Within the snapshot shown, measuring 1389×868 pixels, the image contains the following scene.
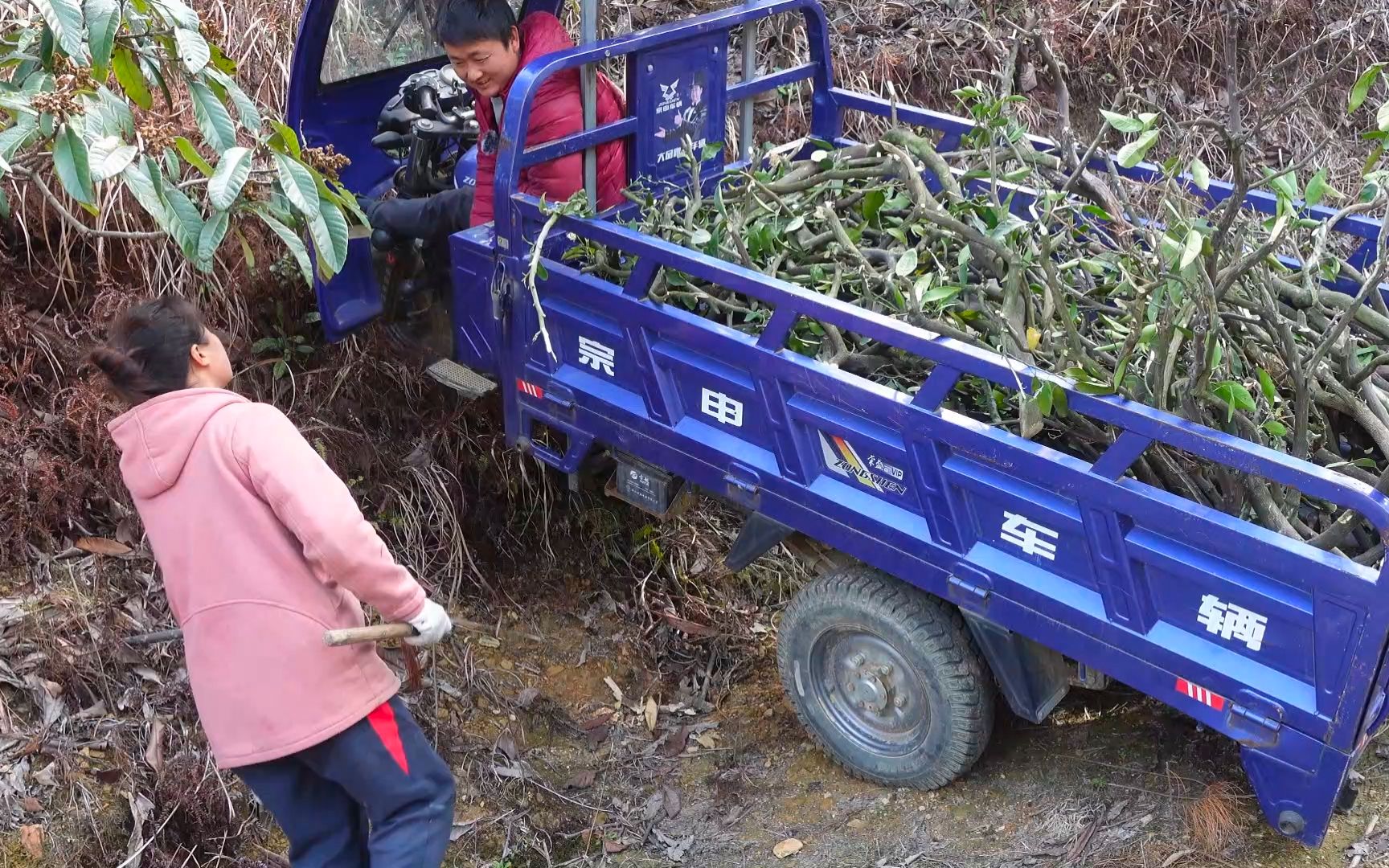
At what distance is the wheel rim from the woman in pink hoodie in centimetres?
128

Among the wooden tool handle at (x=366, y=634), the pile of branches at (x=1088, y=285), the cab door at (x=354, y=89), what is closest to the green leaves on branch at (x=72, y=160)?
the wooden tool handle at (x=366, y=634)

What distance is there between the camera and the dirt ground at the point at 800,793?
320 cm

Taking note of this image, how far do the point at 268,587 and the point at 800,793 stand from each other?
177 cm

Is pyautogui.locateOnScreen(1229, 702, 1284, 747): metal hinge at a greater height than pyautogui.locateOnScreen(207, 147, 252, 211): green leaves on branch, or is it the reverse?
pyautogui.locateOnScreen(207, 147, 252, 211): green leaves on branch

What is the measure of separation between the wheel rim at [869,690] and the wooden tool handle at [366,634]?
1349mm

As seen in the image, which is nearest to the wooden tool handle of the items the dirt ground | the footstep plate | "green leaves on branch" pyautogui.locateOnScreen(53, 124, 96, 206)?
"green leaves on branch" pyautogui.locateOnScreen(53, 124, 96, 206)

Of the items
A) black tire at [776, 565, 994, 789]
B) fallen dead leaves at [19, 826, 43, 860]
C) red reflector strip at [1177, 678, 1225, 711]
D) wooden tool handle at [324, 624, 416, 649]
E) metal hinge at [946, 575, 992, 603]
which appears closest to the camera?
wooden tool handle at [324, 624, 416, 649]

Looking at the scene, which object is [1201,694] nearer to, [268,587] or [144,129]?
[268,587]

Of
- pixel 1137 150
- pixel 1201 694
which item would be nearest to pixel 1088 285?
pixel 1137 150

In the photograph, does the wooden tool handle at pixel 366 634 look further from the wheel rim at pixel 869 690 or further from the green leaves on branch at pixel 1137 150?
the green leaves on branch at pixel 1137 150

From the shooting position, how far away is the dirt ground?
320 centimetres

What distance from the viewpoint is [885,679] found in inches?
137

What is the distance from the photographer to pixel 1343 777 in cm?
266

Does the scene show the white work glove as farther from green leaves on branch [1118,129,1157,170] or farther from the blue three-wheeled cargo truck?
green leaves on branch [1118,129,1157,170]
